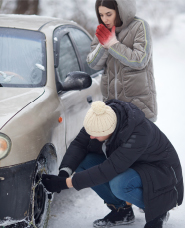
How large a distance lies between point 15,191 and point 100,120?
2.29 feet

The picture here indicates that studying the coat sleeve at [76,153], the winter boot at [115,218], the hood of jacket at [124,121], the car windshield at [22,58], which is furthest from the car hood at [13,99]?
the winter boot at [115,218]

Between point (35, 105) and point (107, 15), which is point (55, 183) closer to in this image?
point (35, 105)

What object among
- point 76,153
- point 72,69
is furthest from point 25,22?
point 76,153

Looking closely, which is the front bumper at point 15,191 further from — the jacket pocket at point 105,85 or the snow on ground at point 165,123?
the jacket pocket at point 105,85

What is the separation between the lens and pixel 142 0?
Result: 1482 centimetres

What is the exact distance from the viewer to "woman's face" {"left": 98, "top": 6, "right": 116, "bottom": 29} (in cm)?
308

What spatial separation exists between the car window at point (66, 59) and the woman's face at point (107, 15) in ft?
1.95

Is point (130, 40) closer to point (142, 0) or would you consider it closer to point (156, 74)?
point (156, 74)

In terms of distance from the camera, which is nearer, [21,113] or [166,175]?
[21,113]

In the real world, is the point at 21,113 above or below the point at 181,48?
above

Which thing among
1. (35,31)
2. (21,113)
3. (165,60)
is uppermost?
(35,31)

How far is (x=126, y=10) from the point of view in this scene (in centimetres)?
303

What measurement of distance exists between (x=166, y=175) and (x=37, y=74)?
4.32 ft

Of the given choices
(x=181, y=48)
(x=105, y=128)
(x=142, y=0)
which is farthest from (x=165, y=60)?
(x=105, y=128)
